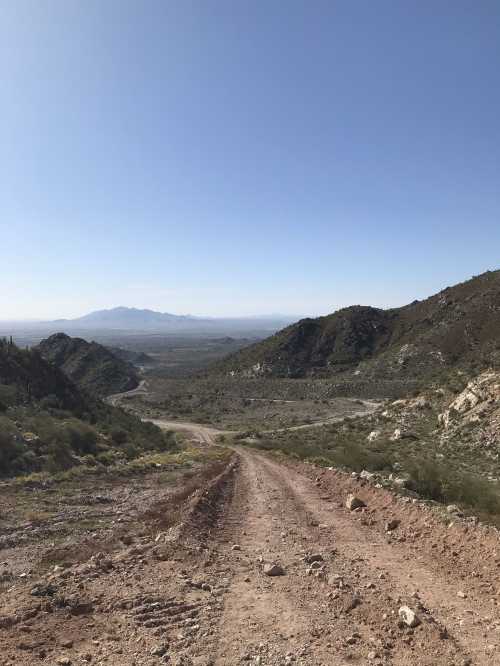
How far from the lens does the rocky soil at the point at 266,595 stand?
5.48 m

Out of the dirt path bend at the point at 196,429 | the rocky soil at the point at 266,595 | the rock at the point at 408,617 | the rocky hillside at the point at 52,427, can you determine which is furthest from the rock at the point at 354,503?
the dirt path bend at the point at 196,429

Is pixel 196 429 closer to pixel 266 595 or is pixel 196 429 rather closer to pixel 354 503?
pixel 354 503

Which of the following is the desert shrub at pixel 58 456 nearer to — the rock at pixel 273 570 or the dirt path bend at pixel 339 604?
the dirt path bend at pixel 339 604

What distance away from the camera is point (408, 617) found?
6031mm

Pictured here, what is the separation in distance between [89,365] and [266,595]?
388 feet

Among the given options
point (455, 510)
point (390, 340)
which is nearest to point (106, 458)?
point (455, 510)

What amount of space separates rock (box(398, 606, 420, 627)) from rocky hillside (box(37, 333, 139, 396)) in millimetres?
104017

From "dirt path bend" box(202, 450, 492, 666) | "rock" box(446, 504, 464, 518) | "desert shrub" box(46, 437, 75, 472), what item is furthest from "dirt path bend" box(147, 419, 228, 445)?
"dirt path bend" box(202, 450, 492, 666)

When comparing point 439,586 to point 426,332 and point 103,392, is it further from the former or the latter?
point 103,392

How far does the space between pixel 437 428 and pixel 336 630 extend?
26853mm

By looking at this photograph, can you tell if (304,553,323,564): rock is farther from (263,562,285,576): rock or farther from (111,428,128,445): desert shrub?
(111,428,128,445): desert shrub

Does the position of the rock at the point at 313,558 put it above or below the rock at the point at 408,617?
below

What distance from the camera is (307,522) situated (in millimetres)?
11508

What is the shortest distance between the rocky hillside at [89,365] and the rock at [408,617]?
10402 centimetres
